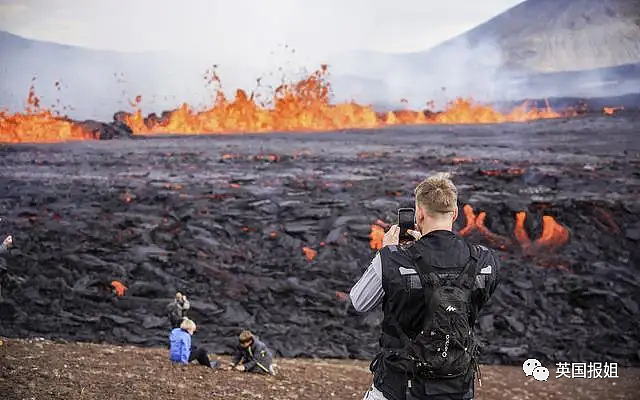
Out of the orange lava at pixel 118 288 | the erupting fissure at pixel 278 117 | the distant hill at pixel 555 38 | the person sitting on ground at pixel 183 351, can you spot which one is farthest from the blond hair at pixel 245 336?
the distant hill at pixel 555 38

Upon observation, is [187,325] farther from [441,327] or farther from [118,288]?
[441,327]

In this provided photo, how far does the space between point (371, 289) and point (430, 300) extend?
209mm

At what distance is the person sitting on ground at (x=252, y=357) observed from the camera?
638cm

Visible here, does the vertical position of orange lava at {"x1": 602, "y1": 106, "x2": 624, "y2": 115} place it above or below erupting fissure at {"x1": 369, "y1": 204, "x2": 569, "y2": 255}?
above

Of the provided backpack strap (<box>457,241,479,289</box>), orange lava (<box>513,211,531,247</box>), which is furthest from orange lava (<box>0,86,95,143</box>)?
backpack strap (<box>457,241,479,289</box>)

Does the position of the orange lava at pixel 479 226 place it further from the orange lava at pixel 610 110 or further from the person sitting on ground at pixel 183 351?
the person sitting on ground at pixel 183 351

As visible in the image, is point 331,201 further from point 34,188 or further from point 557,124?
point 34,188

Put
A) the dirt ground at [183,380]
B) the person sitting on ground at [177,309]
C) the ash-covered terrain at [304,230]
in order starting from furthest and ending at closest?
the ash-covered terrain at [304,230], the person sitting on ground at [177,309], the dirt ground at [183,380]

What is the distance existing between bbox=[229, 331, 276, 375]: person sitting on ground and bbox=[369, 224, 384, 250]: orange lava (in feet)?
4.19

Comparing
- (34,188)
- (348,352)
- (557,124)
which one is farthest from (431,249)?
(34,188)

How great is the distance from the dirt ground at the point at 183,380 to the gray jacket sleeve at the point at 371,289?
2822 millimetres

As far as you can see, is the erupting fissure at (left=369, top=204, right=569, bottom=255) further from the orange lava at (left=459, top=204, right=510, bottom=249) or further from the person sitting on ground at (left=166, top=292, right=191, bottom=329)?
the person sitting on ground at (left=166, top=292, right=191, bottom=329)

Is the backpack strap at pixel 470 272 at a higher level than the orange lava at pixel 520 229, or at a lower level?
higher

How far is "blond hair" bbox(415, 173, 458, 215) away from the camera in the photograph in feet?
10.0
